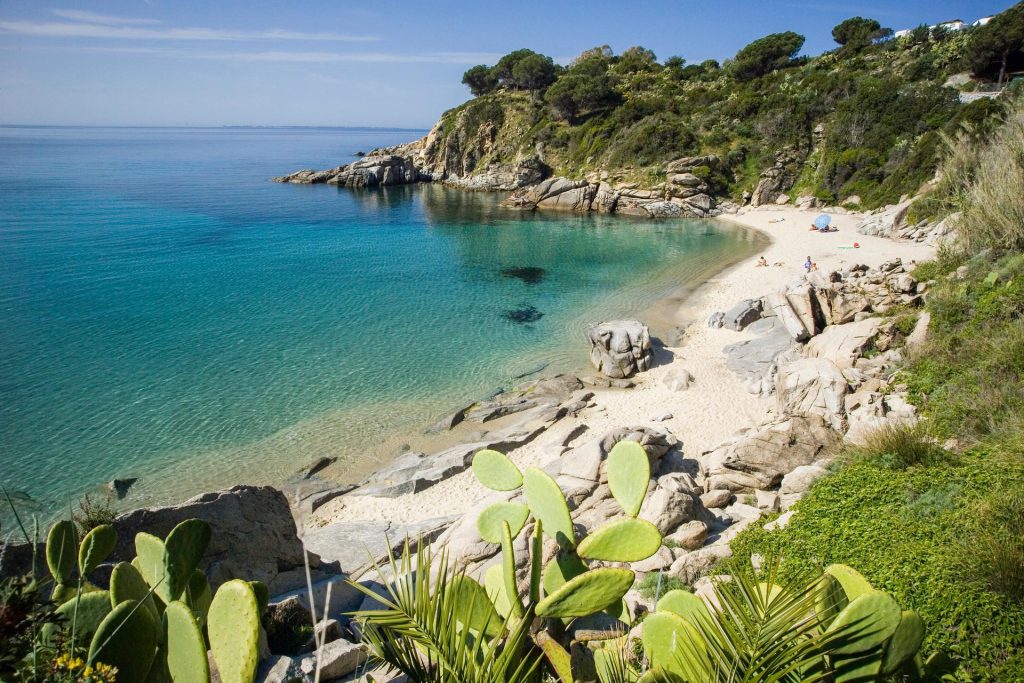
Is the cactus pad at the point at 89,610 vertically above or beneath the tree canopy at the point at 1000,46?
beneath

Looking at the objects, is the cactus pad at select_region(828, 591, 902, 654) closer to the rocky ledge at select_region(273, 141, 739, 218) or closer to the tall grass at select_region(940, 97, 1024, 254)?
the tall grass at select_region(940, 97, 1024, 254)

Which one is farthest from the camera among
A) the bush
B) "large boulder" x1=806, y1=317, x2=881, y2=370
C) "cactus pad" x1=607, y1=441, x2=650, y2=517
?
"large boulder" x1=806, y1=317, x2=881, y2=370

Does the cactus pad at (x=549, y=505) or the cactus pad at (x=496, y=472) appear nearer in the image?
the cactus pad at (x=549, y=505)

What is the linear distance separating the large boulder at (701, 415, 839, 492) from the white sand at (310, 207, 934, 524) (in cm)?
227

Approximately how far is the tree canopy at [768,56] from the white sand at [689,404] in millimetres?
47394

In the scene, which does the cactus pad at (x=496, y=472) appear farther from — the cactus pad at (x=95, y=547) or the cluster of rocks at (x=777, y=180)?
the cluster of rocks at (x=777, y=180)

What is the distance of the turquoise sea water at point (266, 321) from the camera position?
15.6 metres

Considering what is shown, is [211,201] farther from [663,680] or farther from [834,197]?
[663,680]

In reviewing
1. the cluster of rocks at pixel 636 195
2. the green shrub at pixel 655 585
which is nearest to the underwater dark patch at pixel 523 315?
the green shrub at pixel 655 585

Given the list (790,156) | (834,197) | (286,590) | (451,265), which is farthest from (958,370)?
(790,156)

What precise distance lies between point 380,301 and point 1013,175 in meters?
25.0

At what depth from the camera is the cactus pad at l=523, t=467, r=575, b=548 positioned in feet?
13.4

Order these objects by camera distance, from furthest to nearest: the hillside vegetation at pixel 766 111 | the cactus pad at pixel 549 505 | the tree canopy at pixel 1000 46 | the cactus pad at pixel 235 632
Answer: the tree canopy at pixel 1000 46, the hillside vegetation at pixel 766 111, the cactus pad at pixel 549 505, the cactus pad at pixel 235 632

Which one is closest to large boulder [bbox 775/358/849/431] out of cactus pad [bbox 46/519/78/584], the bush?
the bush
